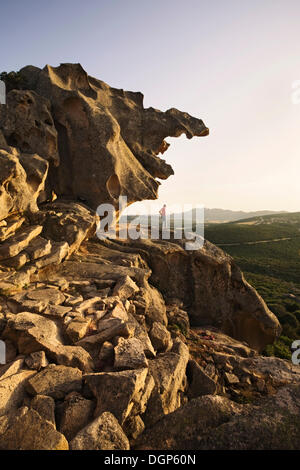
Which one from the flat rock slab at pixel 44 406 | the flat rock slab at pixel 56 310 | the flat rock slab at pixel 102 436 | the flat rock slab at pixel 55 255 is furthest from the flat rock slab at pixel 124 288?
the flat rock slab at pixel 102 436

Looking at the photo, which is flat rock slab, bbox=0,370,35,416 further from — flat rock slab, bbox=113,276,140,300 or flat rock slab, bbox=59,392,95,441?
flat rock slab, bbox=113,276,140,300

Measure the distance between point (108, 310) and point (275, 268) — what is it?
211 feet

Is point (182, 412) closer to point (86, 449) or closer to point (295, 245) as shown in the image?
point (86, 449)

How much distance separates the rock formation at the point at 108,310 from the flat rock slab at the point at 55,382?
30 millimetres

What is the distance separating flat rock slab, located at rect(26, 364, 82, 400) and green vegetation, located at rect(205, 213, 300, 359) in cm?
1728

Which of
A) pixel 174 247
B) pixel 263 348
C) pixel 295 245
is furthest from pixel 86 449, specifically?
pixel 295 245

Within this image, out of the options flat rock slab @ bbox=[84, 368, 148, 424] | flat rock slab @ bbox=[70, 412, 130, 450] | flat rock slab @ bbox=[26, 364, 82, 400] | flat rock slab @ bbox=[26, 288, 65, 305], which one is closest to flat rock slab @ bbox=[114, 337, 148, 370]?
flat rock slab @ bbox=[84, 368, 148, 424]

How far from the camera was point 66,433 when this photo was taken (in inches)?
211

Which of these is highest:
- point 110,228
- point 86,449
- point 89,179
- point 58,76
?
point 58,76

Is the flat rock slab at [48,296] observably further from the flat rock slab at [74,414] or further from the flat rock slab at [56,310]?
the flat rock slab at [74,414]

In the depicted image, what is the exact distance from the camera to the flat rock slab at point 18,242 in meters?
11.0

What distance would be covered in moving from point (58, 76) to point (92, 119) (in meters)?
5.25

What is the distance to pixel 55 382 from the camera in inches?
248

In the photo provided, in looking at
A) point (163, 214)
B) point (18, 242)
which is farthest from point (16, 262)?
point (163, 214)
